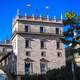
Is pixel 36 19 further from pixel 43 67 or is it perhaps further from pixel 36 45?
pixel 43 67

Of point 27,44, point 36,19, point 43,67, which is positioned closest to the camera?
point 27,44

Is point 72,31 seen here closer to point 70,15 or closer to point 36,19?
point 70,15

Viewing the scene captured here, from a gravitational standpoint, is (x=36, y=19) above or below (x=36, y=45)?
above

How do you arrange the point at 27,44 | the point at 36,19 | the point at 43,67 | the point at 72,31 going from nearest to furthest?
the point at 72,31, the point at 27,44, the point at 43,67, the point at 36,19

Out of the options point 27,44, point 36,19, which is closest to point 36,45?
point 27,44

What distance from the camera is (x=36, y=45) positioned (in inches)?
3022

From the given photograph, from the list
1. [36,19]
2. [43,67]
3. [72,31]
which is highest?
[36,19]

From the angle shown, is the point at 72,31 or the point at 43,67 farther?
the point at 43,67

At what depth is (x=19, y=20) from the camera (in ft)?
249

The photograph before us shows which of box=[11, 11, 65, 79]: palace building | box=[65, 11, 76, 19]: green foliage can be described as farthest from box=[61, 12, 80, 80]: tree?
box=[11, 11, 65, 79]: palace building

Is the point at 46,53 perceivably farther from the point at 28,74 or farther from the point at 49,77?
the point at 49,77

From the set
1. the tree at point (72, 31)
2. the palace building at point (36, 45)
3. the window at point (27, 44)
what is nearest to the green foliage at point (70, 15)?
the tree at point (72, 31)

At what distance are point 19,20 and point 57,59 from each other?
13018 millimetres

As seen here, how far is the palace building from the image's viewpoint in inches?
2963
